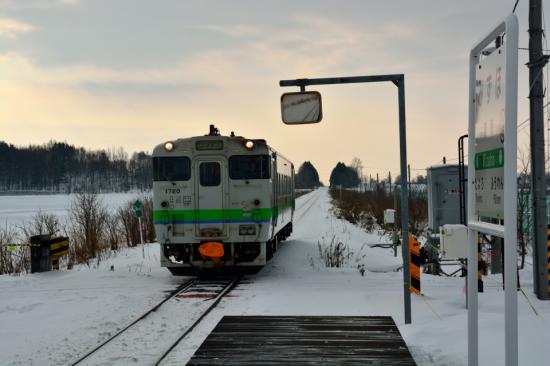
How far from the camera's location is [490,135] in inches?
141

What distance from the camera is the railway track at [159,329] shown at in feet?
20.6

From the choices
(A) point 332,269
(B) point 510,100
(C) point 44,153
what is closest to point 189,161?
(A) point 332,269

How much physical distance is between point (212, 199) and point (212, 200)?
1.0 inches

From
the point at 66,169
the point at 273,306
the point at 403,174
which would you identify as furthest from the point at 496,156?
the point at 66,169

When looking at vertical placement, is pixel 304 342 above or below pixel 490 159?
below

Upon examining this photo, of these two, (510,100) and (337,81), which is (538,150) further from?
(510,100)

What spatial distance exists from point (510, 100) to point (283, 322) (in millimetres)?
4794

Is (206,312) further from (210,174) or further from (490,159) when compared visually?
(490,159)

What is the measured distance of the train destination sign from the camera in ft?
11.1

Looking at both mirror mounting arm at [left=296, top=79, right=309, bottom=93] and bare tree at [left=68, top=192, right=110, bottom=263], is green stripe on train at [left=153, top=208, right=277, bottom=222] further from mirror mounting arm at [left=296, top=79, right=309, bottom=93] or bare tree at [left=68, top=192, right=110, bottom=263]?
bare tree at [left=68, top=192, right=110, bottom=263]

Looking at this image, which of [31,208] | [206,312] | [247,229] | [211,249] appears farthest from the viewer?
[31,208]

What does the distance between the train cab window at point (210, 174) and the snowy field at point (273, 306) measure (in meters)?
2.39

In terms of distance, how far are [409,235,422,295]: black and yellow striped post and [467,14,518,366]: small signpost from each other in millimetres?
4815

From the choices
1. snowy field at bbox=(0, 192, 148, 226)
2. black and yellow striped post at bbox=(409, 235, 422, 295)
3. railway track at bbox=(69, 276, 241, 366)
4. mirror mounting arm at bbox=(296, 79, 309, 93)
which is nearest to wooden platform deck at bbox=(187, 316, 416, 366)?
railway track at bbox=(69, 276, 241, 366)
